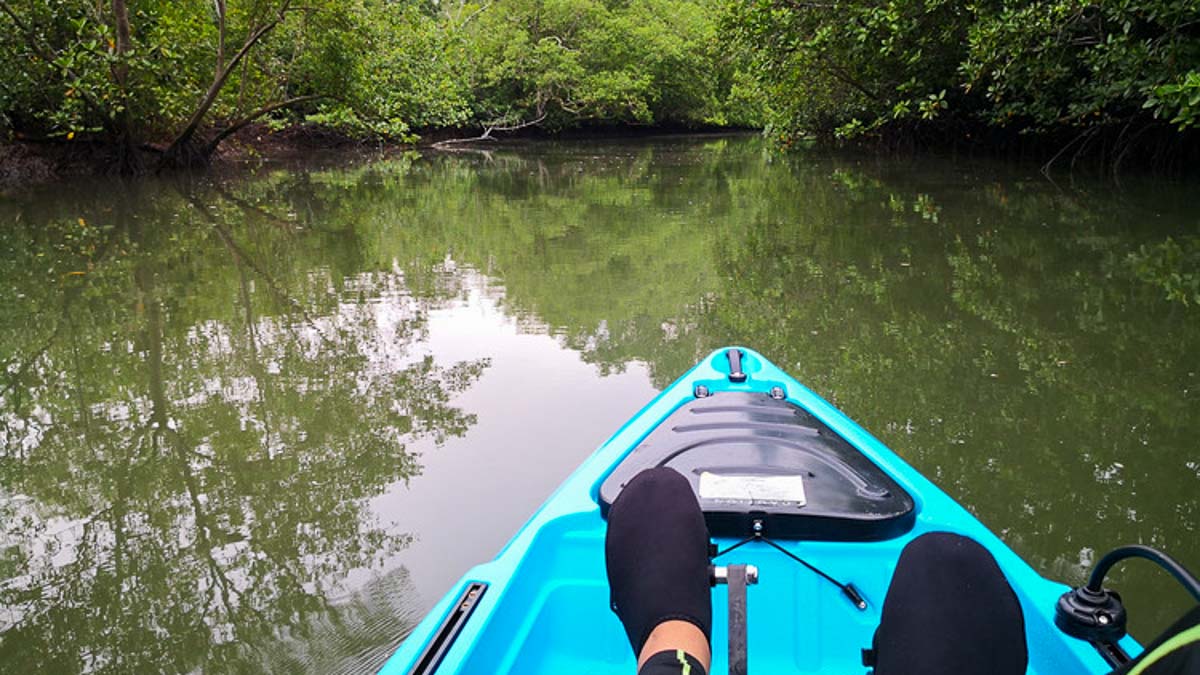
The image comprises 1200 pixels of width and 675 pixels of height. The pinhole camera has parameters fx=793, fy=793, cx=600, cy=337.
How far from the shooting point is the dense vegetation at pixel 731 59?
7.16m

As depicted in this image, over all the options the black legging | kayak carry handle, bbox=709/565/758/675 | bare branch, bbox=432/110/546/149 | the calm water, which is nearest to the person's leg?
the black legging

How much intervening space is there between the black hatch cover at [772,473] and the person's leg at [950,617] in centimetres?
43

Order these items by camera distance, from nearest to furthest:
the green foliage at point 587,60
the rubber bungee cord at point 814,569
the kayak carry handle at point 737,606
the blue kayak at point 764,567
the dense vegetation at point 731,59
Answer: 1. the kayak carry handle at point 737,606
2. the blue kayak at point 764,567
3. the rubber bungee cord at point 814,569
4. the dense vegetation at point 731,59
5. the green foliage at point 587,60

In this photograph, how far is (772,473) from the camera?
1.76 metres

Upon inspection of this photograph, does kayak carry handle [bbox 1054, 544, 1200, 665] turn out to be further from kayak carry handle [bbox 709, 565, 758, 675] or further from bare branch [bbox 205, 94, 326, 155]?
bare branch [bbox 205, 94, 326, 155]

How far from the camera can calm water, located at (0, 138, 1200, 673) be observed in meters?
2.09

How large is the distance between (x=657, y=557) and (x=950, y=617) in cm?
45

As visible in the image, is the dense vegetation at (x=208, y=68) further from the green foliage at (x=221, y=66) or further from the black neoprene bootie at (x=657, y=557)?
the black neoprene bootie at (x=657, y=557)

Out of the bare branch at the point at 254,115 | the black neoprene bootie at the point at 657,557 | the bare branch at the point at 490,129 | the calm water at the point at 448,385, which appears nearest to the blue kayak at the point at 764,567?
the black neoprene bootie at the point at 657,557

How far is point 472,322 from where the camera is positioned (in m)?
4.39

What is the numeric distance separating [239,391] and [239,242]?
3767 mm

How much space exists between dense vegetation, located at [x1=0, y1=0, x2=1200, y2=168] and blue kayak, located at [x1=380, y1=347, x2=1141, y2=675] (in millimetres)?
5004

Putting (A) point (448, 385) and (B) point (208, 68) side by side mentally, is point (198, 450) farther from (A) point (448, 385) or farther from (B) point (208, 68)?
(B) point (208, 68)

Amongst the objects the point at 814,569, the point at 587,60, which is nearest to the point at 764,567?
the point at 814,569
